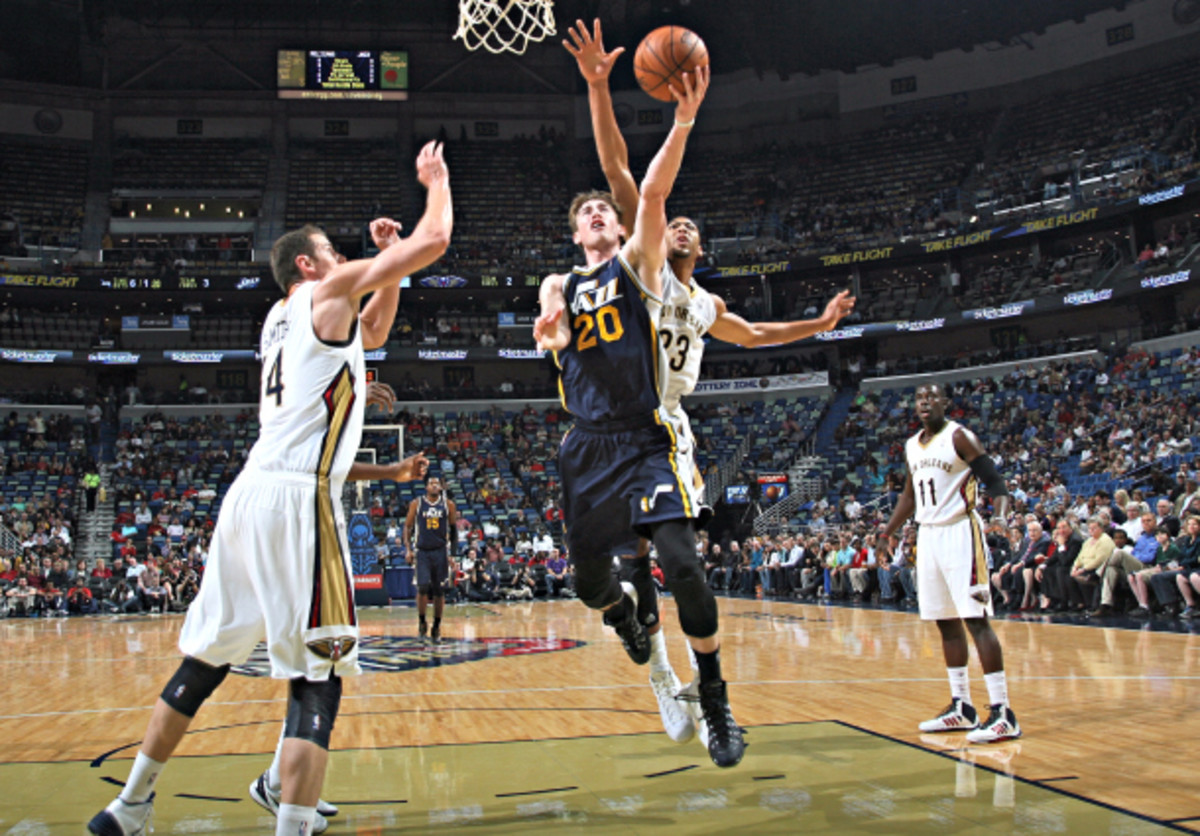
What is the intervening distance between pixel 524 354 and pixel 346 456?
101 feet

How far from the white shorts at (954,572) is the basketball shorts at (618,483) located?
201cm

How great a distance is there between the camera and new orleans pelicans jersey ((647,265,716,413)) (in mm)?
4738

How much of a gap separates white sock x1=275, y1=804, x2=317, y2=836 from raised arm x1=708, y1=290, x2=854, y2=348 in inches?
132

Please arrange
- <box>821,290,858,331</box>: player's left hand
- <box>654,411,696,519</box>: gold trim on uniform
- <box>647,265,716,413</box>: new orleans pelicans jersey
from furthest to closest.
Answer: <box>821,290,858,331</box>: player's left hand, <box>647,265,716,413</box>: new orleans pelicans jersey, <box>654,411,696,519</box>: gold trim on uniform

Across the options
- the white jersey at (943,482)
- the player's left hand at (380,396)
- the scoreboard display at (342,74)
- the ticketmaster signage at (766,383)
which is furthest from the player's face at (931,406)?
the scoreboard display at (342,74)

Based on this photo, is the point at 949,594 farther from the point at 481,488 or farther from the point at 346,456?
the point at 481,488

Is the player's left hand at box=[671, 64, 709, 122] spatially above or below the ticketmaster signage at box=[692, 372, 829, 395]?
below

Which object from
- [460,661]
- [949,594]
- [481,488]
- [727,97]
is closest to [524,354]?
[481,488]

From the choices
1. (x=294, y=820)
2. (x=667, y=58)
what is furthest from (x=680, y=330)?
(x=294, y=820)

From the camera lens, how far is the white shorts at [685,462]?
425 cm

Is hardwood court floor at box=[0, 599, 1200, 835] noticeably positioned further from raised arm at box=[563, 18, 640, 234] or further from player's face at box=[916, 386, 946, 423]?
raised arm at box=[563, 18, 640, 234]

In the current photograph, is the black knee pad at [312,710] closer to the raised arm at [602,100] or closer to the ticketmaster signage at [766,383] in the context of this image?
the raised arm at [602,100]

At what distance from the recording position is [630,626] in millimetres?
4840

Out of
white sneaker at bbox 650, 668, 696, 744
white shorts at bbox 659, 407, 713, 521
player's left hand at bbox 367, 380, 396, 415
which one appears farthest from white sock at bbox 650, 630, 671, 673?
player's left hand at bbox 367, 380, 396, 415
